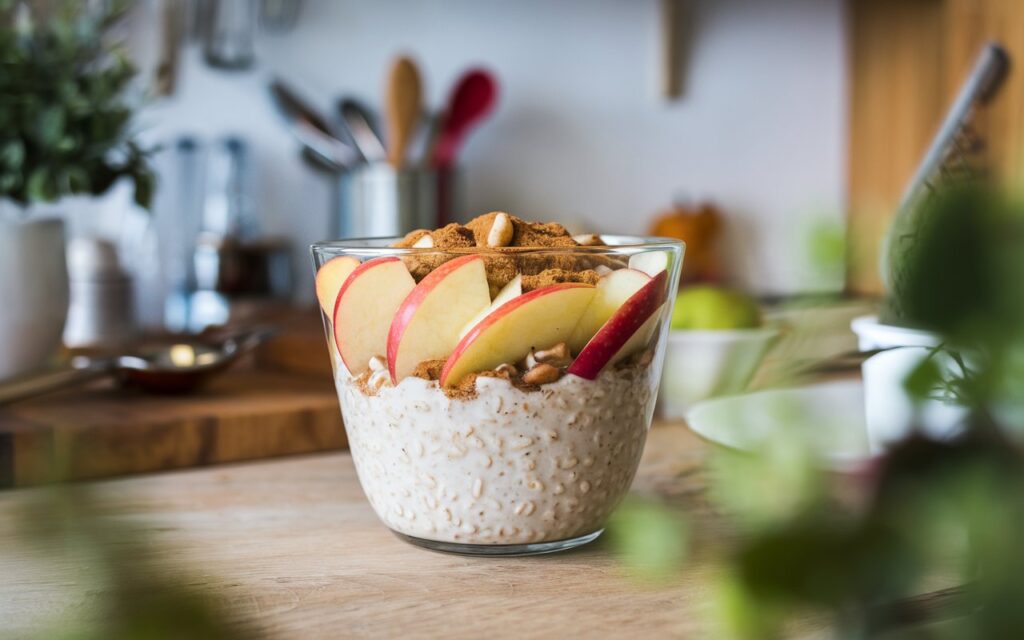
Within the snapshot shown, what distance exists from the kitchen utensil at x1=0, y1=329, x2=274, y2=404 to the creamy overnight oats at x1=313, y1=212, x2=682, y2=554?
1.42ft

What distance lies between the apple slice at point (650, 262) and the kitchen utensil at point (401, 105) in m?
1.16

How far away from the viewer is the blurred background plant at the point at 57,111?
943mm

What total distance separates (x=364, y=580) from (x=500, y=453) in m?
0.08

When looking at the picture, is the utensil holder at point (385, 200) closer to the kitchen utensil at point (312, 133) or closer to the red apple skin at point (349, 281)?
the kitchen utensil at point (312, 133)

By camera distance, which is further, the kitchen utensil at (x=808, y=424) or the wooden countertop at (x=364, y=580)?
the wooden countertop at (x=364, y=580)

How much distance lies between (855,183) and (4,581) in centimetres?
201

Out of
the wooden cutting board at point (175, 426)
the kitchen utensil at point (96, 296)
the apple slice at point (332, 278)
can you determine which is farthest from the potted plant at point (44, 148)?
the apple slice at point (332, 278)

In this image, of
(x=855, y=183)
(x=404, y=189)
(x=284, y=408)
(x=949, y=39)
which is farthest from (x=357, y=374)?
(x=855, y=183)

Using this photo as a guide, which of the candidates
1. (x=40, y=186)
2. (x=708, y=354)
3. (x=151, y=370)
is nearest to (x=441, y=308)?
(x=708, y=354)

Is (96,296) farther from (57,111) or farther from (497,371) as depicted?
(497,371)

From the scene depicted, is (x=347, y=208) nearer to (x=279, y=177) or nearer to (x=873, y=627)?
(x=279, y=177)

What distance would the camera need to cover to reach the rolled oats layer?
1.49 ft

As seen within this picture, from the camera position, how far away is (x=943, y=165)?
0.20 m

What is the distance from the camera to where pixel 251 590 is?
424mm
